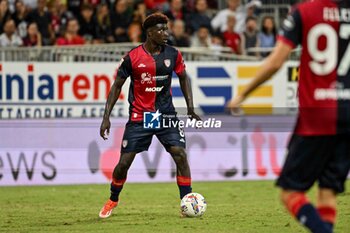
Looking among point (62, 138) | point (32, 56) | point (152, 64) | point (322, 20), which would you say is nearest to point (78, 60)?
point (32, 56)

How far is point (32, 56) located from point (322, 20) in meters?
13.4

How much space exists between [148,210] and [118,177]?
1236 mm

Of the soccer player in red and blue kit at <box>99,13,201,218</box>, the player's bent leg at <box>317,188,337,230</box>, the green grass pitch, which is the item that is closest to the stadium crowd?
the green grass pitch

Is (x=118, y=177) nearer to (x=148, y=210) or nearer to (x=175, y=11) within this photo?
(x=148, y=210)

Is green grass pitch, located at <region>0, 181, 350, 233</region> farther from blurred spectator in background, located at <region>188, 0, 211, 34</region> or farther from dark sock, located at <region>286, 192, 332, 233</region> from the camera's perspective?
blurred spectator in background, located at <region>188, 0, 211, 34</region>

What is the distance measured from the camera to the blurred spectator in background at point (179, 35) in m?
21.3

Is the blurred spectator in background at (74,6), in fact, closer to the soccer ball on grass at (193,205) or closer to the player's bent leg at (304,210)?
the soccer ball on grass at (193,205)

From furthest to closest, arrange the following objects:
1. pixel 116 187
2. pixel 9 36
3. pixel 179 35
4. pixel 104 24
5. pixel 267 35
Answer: pixel 267 35 < pixel 104 24 < pixel 179 35 < pixel 9 36 < pixel 116 187

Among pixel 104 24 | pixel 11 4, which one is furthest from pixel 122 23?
pixel 11 4

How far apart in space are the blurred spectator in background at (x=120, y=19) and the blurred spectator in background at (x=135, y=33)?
0.21 meters


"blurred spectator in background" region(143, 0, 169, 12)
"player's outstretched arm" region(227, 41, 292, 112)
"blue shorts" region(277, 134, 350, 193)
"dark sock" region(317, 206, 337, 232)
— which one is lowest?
"blurred spectator in background" region(143, 0, 169, 12)

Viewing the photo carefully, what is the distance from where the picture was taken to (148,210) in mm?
13156

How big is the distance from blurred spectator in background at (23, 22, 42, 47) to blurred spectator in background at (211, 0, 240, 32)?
176 inches

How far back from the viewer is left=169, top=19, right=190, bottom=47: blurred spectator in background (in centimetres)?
2133
